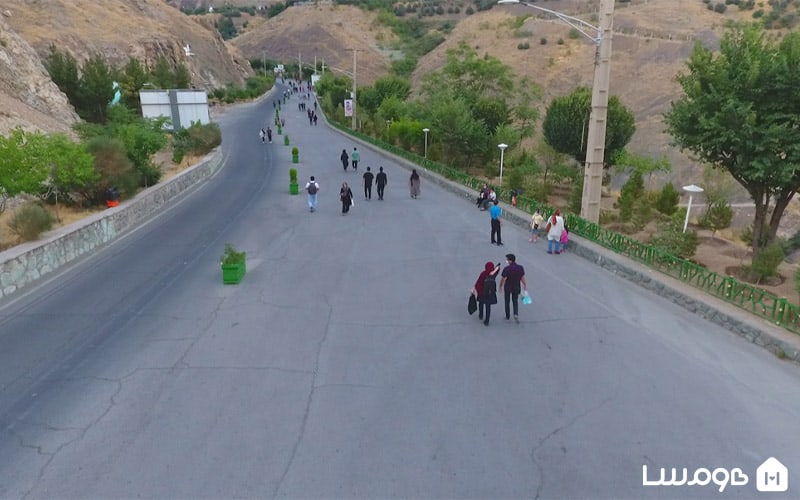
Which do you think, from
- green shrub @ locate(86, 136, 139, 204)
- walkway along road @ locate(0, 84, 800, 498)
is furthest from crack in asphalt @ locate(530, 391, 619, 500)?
green shrub @ locate(86, 136, 139, 204)

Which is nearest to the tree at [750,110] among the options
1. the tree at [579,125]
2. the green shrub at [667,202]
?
the green shrub at [667,202]

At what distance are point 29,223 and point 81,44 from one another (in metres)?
54.2

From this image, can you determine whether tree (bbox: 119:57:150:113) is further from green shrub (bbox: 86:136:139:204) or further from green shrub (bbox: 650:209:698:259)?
green shrub (bbox: 650:209:698:259)

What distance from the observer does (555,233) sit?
49.3 feet

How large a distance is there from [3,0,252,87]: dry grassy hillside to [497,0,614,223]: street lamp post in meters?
51.9

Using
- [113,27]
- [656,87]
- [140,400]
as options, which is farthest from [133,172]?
[656,87]

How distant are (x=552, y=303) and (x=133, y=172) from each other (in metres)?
16.3

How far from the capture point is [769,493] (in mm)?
5910

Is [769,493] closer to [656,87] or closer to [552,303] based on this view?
[552,303]

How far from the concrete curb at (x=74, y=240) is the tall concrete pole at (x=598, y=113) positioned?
44.6 feet

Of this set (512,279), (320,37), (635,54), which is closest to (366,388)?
(512,279)

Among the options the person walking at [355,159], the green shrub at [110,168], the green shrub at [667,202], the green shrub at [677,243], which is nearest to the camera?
the green shrub at [677,243]

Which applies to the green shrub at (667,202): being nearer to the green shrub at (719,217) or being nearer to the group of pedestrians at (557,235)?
the green shrub at (719,217)

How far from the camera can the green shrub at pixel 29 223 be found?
42.2 ft
